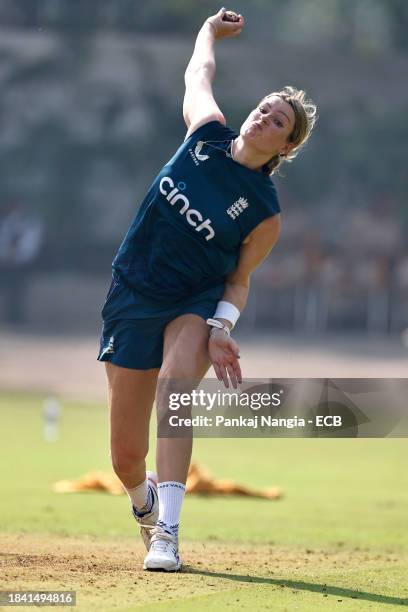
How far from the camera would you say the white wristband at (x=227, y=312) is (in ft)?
18.4

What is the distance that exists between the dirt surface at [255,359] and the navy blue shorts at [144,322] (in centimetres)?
2032

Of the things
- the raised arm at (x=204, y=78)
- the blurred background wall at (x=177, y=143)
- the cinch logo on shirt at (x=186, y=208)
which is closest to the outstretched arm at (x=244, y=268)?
the cinch logo on shirt at (x=186, y=208)

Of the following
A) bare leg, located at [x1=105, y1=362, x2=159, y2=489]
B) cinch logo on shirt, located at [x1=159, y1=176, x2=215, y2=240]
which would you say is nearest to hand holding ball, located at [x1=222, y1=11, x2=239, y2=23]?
cinch logo on shirt, located at [x1=159, y1=176, x2=215, y2=240]

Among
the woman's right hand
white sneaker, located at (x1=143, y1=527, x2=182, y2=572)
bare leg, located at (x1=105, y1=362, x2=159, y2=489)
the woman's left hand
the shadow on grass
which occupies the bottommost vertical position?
the shadow on grass

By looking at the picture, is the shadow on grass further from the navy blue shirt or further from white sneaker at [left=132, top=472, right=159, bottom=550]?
the navy blue shirt

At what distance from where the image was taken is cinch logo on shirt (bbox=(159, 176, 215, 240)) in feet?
18.3

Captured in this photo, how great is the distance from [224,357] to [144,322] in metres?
0.43

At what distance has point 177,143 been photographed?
37.3m

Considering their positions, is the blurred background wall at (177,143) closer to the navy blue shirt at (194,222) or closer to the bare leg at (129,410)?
the bare leg at (129,410)

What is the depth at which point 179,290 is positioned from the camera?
5656 mm

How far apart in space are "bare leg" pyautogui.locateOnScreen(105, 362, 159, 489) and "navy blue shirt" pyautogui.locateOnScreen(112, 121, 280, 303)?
0.39 meters

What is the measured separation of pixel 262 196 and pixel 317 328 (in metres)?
30.5

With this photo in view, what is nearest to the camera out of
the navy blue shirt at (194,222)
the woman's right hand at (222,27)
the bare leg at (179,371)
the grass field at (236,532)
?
the grass field at (236,532)

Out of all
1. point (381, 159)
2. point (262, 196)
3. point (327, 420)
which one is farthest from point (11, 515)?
point (381, 159)
